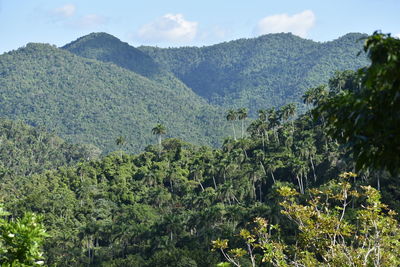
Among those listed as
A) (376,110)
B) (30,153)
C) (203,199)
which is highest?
(376,110)

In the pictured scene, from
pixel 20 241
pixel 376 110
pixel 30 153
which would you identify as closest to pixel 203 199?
pixel 20 241

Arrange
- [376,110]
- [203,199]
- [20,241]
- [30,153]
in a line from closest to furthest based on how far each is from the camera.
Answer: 1. [376,110]
2. [20,241]
3. [203,199]
4. [30,153]

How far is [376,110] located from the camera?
6469mm

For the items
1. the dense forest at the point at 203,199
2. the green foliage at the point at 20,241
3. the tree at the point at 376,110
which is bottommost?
the dense forest at the point at 203,199

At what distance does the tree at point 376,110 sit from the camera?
6102 millimetres

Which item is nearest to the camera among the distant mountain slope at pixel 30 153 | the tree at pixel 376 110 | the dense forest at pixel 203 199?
the tree at pixel 376 110

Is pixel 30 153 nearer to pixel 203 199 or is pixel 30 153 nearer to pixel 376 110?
pixel 203 199

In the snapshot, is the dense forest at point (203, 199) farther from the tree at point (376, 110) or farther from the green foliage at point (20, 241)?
the tree at point (376, 110)

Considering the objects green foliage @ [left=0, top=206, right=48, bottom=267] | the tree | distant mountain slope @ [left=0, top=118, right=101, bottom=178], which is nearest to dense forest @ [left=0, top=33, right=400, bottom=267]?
distant mountain slope @ [left=0, top=118, right=101, bottom=178]

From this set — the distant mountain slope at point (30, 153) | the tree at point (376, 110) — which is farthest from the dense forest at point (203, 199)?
the tree at point (376, 110)

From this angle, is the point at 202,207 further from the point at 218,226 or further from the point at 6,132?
the point at 6,132

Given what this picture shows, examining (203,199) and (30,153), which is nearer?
(203,199)

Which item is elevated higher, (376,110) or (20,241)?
(376,110)

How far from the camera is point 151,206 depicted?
11925 centimetres
